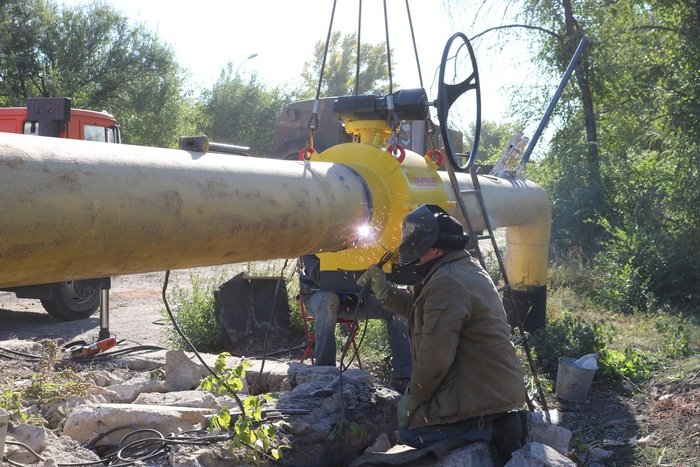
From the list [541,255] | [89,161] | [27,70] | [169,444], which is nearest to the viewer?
[89,161]

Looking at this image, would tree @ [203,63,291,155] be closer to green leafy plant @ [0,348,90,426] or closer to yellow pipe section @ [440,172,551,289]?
yellow pipe section @ [440,172,551,289]

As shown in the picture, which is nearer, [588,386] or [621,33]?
[588,386]

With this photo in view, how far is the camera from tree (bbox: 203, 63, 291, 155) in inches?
1437

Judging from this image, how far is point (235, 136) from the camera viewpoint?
36656 millimetres

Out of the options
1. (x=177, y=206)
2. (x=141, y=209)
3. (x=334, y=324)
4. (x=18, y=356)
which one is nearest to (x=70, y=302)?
(x=18, y=356)

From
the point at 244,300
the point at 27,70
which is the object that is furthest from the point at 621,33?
the point at 27,70

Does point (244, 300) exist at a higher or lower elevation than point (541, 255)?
lower

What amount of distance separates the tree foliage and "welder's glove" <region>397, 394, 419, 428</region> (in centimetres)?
727

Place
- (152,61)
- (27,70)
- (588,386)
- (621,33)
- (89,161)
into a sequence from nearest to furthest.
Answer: (89,161)
(588,386)
(621,33)
(27,70)
(152,61)

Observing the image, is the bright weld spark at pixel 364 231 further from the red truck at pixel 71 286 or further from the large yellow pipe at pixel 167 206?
the red truck at pixel 71 286

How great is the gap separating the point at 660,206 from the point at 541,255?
666cm

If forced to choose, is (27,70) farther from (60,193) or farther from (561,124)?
(60,193)

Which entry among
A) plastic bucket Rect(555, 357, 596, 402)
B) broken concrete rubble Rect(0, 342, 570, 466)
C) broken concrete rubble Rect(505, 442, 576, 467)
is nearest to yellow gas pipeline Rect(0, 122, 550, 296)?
broken concrete rubble Rect(0, 342, 570, 466)

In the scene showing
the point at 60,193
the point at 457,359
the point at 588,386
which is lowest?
the point at 588,386
